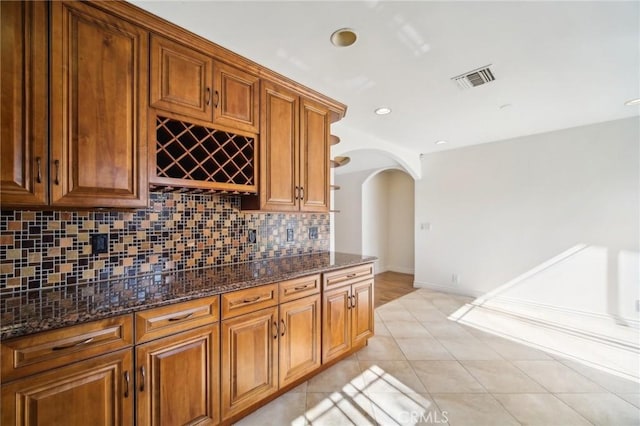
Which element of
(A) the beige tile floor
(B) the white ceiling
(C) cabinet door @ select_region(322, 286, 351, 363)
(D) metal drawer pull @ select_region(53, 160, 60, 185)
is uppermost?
(B) the white ceiling

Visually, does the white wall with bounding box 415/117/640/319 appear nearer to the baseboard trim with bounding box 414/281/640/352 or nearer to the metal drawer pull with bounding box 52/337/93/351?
the baseboard trim with bounding box 414/281/640/352

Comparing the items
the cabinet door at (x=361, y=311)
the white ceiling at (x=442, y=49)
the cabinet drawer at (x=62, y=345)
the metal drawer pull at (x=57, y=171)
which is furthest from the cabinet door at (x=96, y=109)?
the cabinet door at (x=361, y=311)

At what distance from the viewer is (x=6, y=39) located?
115 centimetres

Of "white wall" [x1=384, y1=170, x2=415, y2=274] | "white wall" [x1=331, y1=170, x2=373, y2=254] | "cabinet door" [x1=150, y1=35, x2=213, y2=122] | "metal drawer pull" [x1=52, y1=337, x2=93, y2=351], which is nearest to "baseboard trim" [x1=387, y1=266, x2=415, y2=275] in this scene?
"white wall" [x1=384, y1=170, x2=415, y2=274]

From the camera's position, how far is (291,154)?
2.28 m

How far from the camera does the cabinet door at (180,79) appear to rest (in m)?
1.56

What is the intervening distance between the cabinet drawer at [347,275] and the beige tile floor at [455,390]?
79 centimetres

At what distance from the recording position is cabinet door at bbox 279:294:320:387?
1.88 metres

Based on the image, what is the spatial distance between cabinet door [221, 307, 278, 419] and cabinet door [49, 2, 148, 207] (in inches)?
38.5

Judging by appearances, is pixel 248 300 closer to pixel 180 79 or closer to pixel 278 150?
pixel 278 150

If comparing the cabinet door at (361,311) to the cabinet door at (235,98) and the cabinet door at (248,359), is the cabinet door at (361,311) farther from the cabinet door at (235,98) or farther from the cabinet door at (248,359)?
the cabinet door at (235,98)

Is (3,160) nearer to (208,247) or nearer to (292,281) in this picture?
(208,247)

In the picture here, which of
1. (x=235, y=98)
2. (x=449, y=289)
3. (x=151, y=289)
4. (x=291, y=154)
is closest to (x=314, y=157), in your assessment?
(x=291, y=154)

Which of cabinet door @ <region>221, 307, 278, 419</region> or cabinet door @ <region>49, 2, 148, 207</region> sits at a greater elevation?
cabinet door @ <region>49, 2, 148, 207</region>
